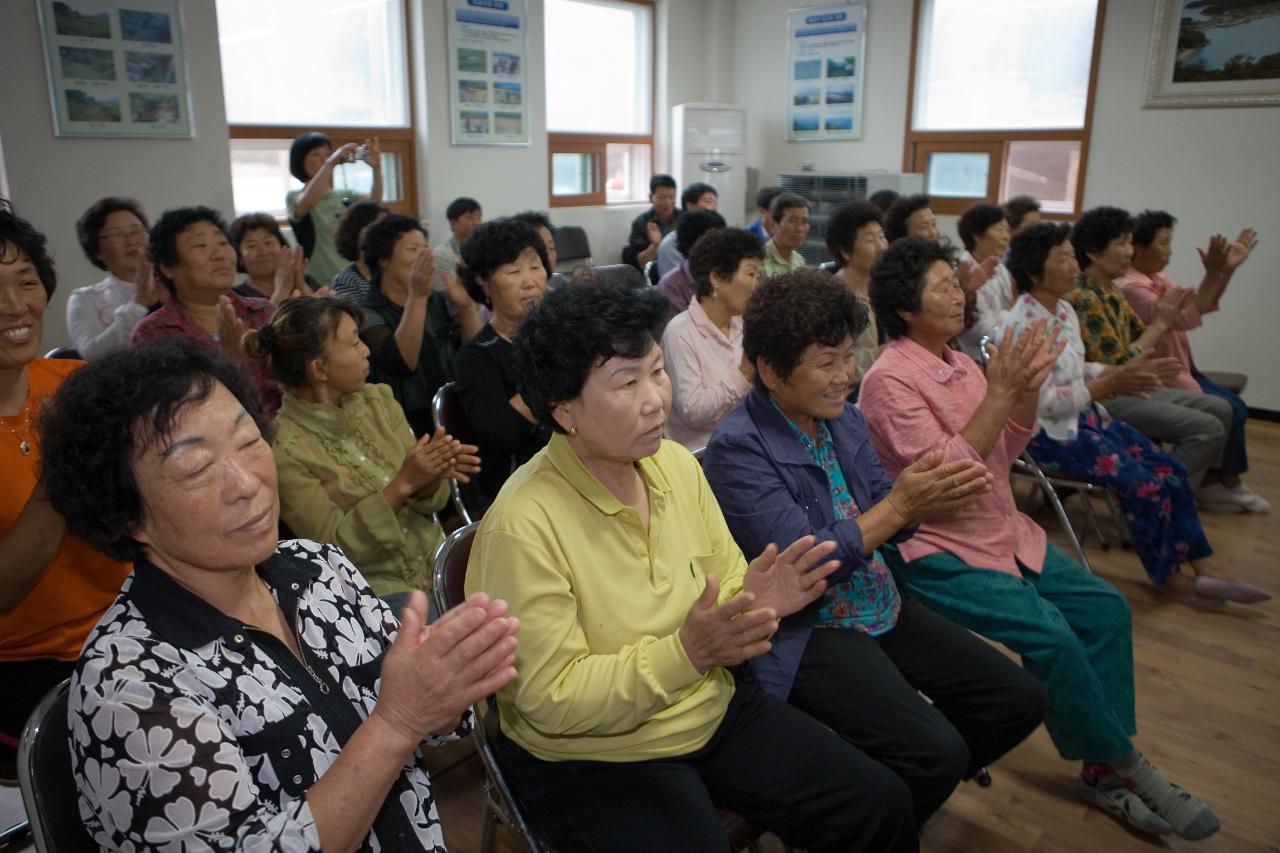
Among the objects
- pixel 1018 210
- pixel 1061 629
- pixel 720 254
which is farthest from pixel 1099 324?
pixel 1061 629

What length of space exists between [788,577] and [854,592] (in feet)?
1.79

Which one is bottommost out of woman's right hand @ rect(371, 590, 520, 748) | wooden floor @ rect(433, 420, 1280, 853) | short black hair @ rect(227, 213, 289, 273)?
wooden floor @ rect(433, 420, 1280, 853)

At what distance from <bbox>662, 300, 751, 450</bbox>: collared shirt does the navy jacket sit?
91 cm

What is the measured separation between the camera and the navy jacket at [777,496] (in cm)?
173

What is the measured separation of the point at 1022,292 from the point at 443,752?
106 inches

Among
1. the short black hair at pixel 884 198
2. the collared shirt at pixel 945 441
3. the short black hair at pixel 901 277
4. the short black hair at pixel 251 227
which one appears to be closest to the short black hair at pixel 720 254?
the short black hair at pixel 901 277

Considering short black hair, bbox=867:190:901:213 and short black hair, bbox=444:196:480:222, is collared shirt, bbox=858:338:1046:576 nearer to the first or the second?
short black hair, bbox=444:196:480:222

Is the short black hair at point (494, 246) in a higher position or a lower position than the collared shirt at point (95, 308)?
higher

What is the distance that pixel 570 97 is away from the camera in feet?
24.0

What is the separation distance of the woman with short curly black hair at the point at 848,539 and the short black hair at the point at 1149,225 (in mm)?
3300

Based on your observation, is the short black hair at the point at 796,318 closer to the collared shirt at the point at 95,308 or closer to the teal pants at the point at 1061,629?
the teal pants at the point at 1061,629

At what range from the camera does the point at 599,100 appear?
757 cm

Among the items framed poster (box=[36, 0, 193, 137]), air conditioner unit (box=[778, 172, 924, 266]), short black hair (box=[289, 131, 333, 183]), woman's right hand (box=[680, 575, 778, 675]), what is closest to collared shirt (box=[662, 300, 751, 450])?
woman's right hand (box=[680, 575, 778, 675])

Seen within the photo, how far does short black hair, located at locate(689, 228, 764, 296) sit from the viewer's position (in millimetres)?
3119
